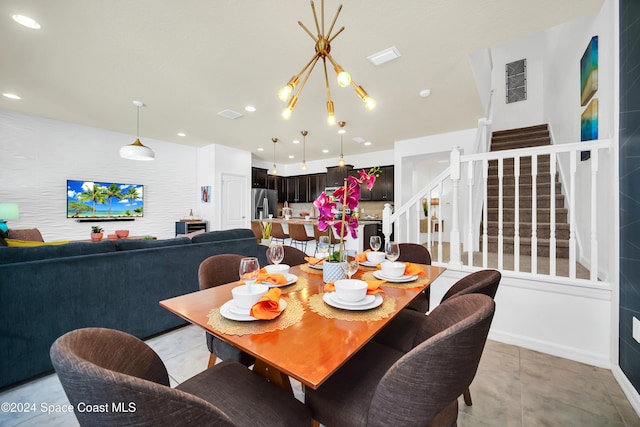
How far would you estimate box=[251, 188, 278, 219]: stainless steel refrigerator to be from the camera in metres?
7.23

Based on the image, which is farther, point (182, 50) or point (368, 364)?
point (182, 50)

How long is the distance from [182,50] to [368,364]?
311 centimetres

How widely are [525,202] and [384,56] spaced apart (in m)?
3.12

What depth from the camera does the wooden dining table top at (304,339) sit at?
2.16 feet

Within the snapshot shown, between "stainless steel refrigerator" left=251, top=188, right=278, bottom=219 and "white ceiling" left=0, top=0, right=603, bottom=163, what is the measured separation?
292 cm

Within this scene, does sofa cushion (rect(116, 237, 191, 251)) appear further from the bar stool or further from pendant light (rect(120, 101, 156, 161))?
the bar stool

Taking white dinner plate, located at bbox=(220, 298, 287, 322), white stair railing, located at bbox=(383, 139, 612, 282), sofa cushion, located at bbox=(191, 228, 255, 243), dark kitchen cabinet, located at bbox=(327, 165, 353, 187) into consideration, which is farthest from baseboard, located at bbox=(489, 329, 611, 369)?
dark kitchen cabinet, located at bbox=(327, 165, 353, 187)

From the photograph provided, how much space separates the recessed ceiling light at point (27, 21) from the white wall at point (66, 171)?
313 cm

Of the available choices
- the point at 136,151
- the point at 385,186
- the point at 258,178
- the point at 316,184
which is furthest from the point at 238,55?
the point at 316,184

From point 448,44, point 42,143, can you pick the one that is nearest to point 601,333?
point 448,44

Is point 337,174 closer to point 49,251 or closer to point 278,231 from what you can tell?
point 278,231

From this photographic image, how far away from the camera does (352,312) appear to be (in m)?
1.00

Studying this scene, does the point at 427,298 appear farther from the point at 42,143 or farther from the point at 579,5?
the point at 42,143

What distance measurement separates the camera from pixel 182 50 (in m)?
2.57
